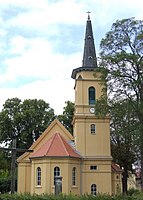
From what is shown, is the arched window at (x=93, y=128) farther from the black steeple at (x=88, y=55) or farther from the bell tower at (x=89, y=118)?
the black steeple at (x=88, y=55)

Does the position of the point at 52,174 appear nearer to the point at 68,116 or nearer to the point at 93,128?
the point at 93,128

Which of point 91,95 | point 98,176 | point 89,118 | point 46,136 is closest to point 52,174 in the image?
point 98,176

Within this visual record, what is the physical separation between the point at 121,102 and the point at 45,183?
10853 mm

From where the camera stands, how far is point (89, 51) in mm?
39844

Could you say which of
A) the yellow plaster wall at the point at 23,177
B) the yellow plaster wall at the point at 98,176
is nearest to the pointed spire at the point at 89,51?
the yellow plaster wall at the point at 98,176

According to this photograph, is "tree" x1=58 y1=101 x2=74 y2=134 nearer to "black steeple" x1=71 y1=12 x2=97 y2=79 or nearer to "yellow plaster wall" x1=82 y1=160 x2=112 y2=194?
"black steeple" x1=71 y1=12 x2=97 y2=79

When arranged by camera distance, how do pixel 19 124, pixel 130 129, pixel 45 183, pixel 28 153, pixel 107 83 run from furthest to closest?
pixel 19 124, pixel 28 153, pixel 45 183, pixel 107 83, pixel 130 129

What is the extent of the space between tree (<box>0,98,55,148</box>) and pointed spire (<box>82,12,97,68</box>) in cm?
1807

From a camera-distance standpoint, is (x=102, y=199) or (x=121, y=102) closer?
(x=102, y=199)

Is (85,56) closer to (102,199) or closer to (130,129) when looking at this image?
(130,129)

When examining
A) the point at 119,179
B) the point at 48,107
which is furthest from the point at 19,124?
the point at 119,179

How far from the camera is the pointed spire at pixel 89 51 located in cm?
3950

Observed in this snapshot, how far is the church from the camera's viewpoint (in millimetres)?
35500

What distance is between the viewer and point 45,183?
115 ft
